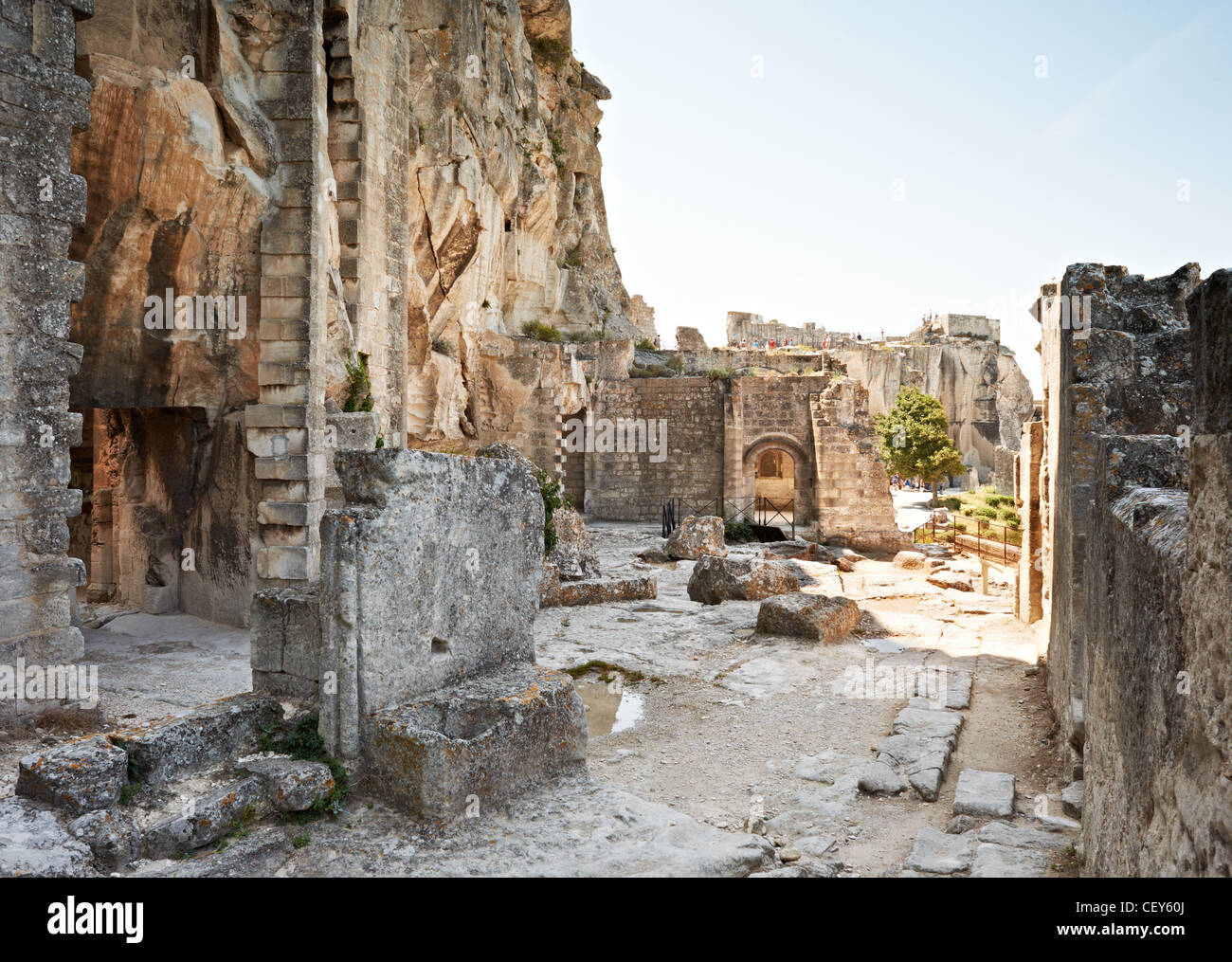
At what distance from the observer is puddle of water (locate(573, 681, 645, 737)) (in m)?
7.63

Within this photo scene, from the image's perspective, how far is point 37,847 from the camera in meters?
3.87

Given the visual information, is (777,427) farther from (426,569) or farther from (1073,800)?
(426,569)

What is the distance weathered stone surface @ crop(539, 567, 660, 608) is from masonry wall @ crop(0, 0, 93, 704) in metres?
6.83

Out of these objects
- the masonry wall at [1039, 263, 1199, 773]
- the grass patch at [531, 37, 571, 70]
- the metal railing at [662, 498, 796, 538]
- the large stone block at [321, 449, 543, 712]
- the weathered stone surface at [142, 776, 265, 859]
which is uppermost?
the grass patch at [531, 37, 571, 70]

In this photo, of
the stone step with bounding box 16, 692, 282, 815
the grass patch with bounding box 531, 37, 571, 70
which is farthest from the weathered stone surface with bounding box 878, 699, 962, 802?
the grass patch with bounding box 531, 37, 571, 70

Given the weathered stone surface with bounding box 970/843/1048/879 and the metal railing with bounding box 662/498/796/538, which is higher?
the metal railing with bounding box 662/498/796/538

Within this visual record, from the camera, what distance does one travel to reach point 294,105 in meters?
9.30

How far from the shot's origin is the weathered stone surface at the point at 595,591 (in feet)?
40.8

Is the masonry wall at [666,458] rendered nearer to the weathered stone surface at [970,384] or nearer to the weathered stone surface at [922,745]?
the weathered stone surface at [922,745]

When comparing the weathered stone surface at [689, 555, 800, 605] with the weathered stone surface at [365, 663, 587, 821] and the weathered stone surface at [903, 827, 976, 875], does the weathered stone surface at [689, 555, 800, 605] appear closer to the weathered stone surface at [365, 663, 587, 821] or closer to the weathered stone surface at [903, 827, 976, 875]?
the weathered stone surface at [365, 663, 587, 821]

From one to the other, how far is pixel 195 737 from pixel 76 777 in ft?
2.32

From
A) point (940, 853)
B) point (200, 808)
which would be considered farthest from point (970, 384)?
point (200, 808)
